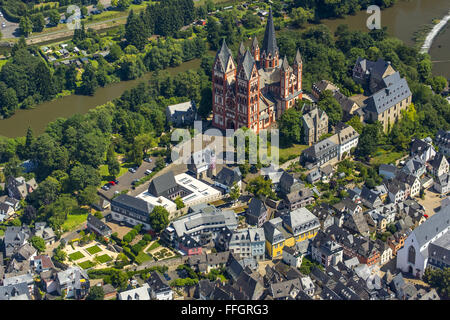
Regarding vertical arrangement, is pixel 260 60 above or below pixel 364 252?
above

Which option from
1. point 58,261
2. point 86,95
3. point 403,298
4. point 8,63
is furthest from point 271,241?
point 8,63

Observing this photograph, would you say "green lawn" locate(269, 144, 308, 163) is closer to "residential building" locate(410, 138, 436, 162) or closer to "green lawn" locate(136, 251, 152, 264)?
"residential building" locate(410, 138, 436, 162)

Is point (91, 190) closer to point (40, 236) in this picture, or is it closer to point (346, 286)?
point (40, 236)

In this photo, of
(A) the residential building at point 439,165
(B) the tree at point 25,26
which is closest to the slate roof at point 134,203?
(A) the residential building at point 439,165

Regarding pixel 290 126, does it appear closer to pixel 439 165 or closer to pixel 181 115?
pixel 181 115

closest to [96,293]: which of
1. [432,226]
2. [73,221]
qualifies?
[73,221]

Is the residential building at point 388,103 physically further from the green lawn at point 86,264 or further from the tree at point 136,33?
the tree at point 136,33
